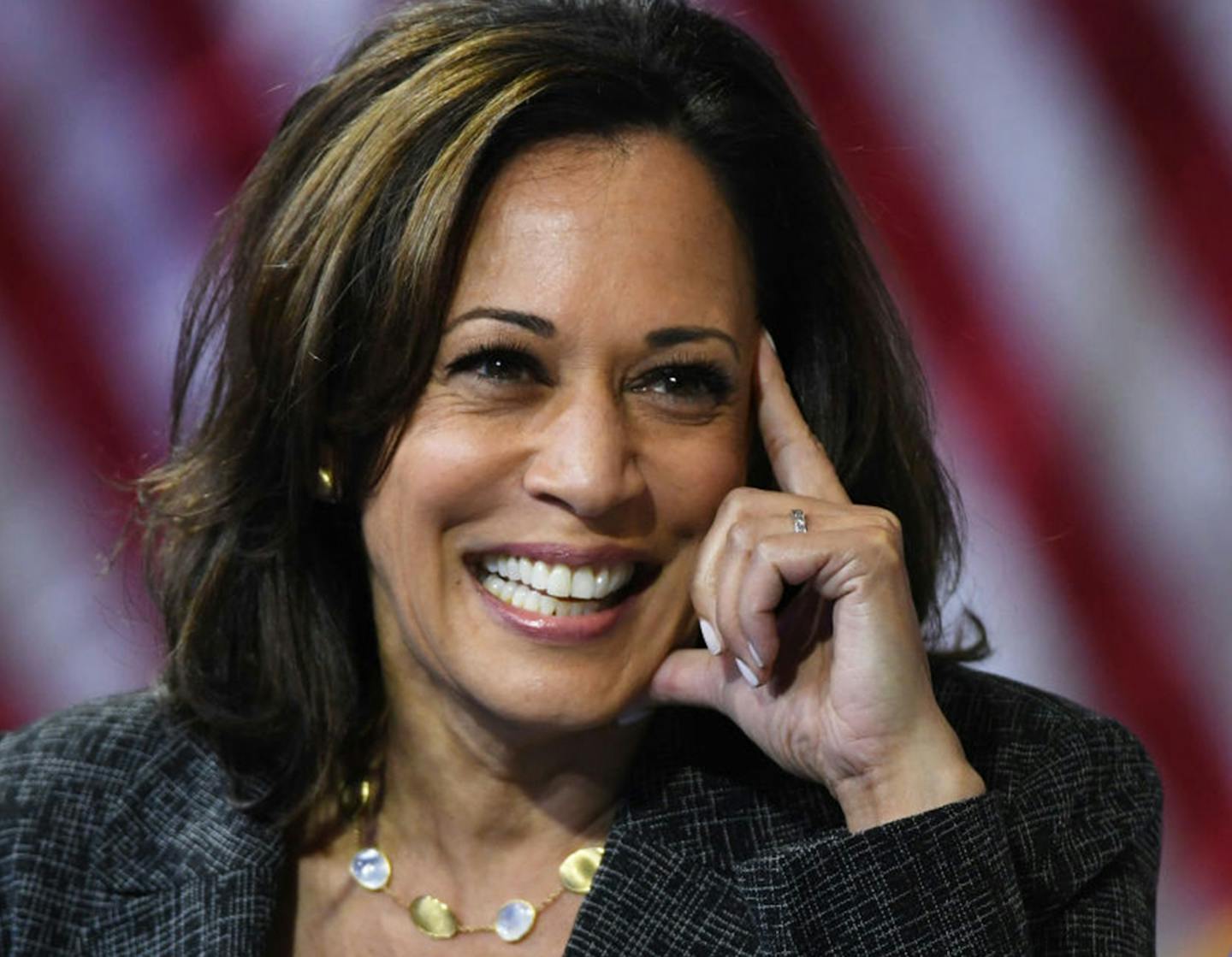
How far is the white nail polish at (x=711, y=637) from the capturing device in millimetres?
2137

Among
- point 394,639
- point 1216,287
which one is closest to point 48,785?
point 394,639

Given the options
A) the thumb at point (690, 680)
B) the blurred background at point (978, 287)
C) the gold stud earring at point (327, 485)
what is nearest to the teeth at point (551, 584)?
the thumb at point (690, 680)

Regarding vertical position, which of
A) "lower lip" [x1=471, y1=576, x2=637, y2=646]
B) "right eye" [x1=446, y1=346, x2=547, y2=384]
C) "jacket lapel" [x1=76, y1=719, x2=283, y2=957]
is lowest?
"jacket lapel" [x1=76, y1=719, x2=283, y2=957]

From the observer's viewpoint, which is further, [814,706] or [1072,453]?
[1072,453]

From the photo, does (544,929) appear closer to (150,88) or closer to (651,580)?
(651,580)

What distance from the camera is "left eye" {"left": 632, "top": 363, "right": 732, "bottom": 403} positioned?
214 cm

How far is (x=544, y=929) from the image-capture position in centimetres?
227

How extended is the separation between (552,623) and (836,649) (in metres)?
0.29

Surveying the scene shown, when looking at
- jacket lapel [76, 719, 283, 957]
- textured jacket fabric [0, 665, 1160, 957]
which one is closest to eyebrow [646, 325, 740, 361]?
textured jacket fabric [0, 665, 1160, 957]

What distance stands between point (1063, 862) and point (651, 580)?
0.51 metres

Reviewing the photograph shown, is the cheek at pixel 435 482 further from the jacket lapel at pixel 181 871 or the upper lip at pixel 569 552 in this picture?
the jacket lapel at pixel 181 871

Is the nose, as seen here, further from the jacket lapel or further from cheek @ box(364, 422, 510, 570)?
the jacket lapel

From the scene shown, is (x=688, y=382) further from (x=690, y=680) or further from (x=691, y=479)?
(x=690, y=680)

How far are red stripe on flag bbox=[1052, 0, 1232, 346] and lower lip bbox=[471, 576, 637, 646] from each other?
4.11ft
